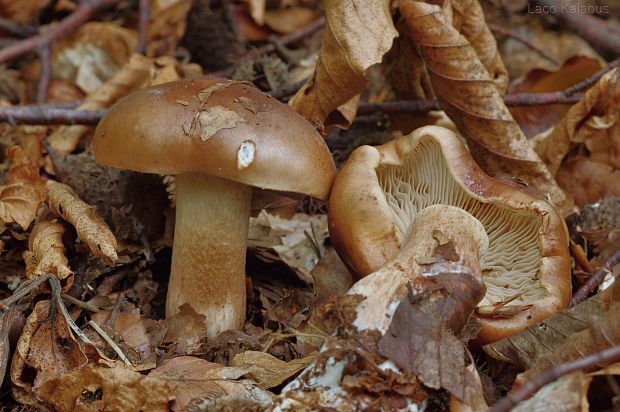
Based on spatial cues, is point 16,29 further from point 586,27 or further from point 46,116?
point 586,27

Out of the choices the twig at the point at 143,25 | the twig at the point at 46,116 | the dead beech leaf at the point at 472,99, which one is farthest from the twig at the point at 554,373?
the twig at the point at 143,25

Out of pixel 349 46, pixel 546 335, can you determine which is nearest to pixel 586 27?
pixel 349 46

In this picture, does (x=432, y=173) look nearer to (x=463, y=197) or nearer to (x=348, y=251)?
(x=463, y=197)

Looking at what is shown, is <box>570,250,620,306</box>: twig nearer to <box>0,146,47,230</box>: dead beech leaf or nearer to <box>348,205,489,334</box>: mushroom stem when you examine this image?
<box>348,205,489,334</box>: mushroom stem

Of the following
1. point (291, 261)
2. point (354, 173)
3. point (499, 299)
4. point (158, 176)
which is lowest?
point (291, 261)

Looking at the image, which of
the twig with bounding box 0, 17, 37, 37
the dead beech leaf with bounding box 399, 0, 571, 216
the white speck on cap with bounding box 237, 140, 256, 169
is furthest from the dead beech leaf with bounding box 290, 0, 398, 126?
the twig with bounding box 0, 17, 37, 37

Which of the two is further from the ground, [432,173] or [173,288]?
[432,173]

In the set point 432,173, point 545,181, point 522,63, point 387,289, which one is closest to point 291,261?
point 432,173
